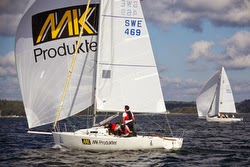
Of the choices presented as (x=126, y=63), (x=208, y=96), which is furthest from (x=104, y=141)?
(x=208, y=96)

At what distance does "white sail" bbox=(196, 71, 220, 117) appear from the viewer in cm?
7500

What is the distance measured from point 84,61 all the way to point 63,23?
206 cm

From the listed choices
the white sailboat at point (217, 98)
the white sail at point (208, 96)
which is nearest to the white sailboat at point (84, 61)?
the white sailboat at point (217, 98)

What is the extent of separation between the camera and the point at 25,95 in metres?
21.7

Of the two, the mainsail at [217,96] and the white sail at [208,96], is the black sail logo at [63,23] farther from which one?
the white sail at [208,96]

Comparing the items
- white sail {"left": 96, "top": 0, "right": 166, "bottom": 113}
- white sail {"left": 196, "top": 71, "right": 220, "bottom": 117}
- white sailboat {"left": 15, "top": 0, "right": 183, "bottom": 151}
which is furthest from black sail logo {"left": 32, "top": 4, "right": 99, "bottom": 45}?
white sail {"left": 196, "top": 71, "right": 220, "bottom": 117}

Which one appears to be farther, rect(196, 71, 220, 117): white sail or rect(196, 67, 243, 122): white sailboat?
rect(196, 71, 220, 117): white sail

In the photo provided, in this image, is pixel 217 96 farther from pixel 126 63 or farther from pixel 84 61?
pixel 84 61

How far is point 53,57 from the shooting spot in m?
21.9

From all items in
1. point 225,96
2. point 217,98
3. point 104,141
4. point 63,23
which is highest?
point 63,23

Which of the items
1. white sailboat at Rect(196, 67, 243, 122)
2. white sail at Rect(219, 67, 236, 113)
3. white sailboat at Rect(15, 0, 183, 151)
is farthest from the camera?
white sailboat at Rect(196, 67, 243, 122)

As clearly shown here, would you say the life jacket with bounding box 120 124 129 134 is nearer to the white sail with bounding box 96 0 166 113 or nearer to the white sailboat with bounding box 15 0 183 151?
the white sailboat with bounding box 15 0 183 151

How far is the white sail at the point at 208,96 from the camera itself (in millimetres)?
75000

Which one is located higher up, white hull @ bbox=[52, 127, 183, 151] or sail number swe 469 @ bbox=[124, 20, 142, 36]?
sail number swe 469 @ bbox=[124, 20, 142, 36]
